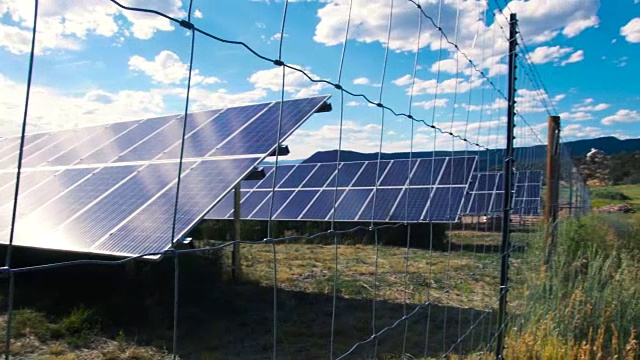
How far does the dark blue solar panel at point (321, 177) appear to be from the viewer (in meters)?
10.5

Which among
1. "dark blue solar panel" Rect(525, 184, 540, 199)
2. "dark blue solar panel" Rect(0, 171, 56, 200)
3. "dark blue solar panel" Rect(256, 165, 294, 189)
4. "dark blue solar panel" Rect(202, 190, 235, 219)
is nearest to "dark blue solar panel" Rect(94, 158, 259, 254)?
"dark blue solar panel" Rect(0, 171, 56, 200)

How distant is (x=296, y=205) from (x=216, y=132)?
4.30 metres

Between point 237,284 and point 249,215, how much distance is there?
11.8ft

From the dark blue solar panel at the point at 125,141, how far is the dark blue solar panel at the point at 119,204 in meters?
1.08

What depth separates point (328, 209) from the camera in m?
9.27

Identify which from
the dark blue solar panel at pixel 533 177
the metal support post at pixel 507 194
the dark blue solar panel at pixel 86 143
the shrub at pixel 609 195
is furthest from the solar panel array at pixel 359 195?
the shrub at pixel 609 195

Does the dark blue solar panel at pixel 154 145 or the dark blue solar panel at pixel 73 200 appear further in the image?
the dark blue solar panel at pixel 154 145

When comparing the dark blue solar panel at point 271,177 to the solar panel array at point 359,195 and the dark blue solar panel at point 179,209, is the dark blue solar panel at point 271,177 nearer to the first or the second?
the solar panel array at point 359,195

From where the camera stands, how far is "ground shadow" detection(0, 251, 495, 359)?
3760mm

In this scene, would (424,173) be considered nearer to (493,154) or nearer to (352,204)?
(352,204)

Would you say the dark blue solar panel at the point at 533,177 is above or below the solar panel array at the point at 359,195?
above

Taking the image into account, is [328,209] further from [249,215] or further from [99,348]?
[99,348]

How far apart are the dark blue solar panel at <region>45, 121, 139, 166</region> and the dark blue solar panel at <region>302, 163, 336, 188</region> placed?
4355 mm


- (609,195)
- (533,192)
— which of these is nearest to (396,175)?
(533,192)
